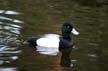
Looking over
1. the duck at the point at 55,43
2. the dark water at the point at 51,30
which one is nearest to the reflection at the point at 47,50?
the duck at the point at 55,43

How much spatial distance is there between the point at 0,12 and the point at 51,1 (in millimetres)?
3819

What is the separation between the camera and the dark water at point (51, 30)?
1249 centimetres

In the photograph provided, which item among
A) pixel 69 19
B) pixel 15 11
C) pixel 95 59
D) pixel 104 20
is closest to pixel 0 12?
pixel 15 11

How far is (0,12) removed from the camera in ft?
56.2

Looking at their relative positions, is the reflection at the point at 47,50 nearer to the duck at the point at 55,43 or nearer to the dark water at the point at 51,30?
the duck at the point at 55,43

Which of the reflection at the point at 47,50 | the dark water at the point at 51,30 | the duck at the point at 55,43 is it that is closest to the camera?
the dark water at the point at 51,30

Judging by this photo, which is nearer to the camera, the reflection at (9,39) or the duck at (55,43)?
the reflection at (9,39)

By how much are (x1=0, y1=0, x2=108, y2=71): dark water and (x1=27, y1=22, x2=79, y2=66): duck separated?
0.71 feet

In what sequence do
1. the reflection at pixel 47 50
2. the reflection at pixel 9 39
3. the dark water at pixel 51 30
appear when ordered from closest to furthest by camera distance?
the dark water at pixel 51 30 < the reflection at pixel 9 39 < the reflection at pixel 47 50

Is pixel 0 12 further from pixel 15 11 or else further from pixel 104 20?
pixel 104 20

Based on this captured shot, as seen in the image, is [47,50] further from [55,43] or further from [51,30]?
[51,30]

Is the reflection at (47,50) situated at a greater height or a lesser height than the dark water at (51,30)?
lesser

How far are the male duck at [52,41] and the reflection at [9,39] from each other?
585 mm

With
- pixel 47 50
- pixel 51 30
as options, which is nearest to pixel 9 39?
pixel 47 50
